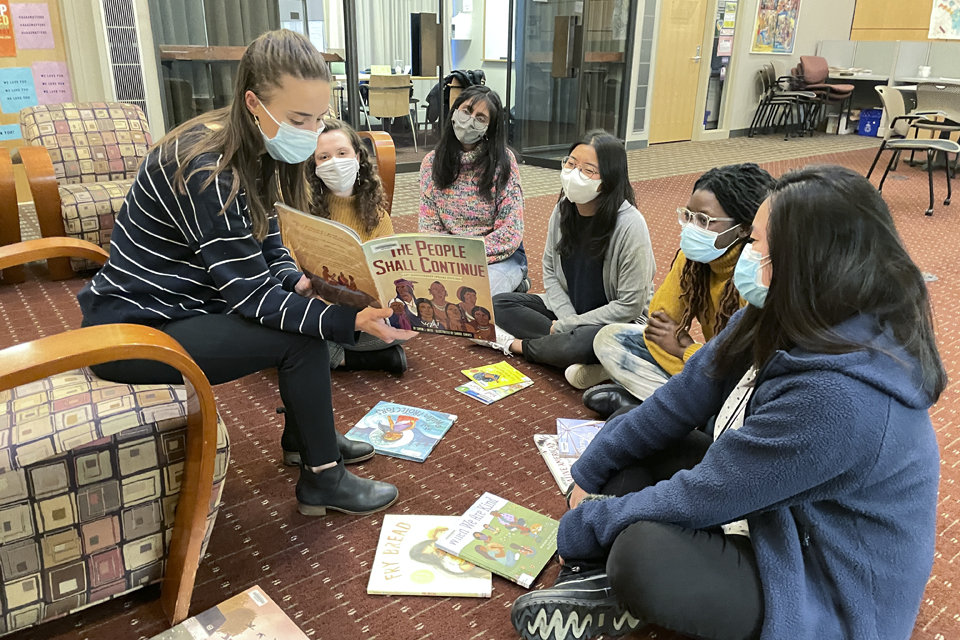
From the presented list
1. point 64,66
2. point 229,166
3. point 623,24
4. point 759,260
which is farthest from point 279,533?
point 623,24

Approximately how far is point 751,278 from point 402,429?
1191 millimetres

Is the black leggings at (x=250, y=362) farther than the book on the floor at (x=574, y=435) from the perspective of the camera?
No

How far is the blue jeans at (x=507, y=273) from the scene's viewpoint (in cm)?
277

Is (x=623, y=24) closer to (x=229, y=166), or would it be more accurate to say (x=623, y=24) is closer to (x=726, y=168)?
(x=726, y=168)

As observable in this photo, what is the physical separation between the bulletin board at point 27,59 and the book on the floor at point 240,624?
13.7ft

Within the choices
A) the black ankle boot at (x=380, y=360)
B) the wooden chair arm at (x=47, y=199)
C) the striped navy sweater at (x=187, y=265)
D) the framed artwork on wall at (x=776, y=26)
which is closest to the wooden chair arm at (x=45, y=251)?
the striped navy sweater at (x=187, y=265)

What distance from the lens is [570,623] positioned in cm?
132

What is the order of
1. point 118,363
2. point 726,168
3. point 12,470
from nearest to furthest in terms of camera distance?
point 12,470, point 118,363, point 726,168

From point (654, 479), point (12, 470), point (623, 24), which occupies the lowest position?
point (654, 479)

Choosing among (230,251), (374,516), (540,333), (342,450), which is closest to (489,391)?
(540,333)

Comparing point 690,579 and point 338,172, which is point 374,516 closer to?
point 690,579

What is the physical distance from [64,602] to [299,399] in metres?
0.56

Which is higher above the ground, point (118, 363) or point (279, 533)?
point (118, 363)

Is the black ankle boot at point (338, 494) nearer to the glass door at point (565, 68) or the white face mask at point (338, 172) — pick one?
the white face mask at point (338, 172)
